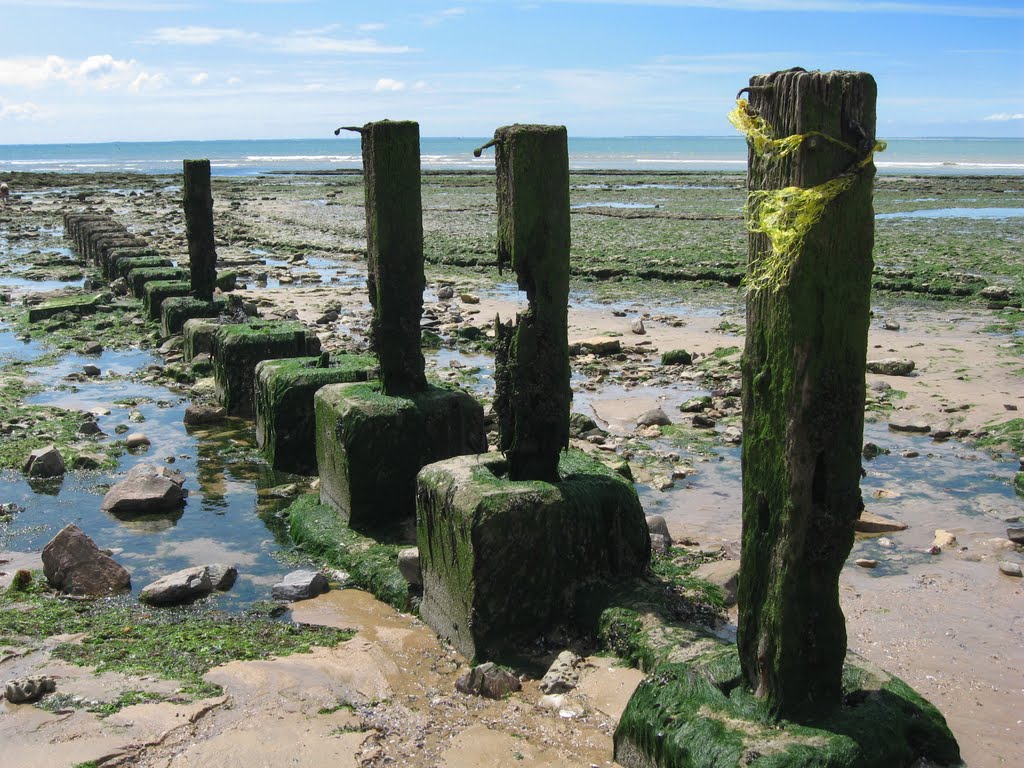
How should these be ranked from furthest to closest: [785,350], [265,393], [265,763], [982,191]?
[982,191] → [265,393] → [265,763] → [785,350]

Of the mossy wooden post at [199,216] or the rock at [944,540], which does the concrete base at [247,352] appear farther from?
the rock at [944,540]

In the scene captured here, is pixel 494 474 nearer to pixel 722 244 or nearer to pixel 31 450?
pixel 31 450

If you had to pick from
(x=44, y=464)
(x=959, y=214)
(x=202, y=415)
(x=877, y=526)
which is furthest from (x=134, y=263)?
(x=959, y=214)

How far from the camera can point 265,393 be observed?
9.48 meters

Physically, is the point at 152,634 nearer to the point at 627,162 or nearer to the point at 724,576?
the point at 724,576

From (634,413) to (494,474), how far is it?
15.8ft

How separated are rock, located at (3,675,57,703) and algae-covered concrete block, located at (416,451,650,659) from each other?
2.10 metres

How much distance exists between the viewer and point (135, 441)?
33.4 feet

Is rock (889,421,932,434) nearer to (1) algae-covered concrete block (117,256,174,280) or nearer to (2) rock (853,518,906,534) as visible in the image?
(2) rock (853,518,906,534)

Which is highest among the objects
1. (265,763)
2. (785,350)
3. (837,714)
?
(785,350)

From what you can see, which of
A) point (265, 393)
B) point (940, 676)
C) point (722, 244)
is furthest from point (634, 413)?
point (722, 244)

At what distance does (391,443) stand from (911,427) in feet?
17.2

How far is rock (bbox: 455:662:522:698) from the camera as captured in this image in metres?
5.25

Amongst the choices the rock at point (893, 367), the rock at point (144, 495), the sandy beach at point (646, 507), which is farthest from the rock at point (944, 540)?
the rock at point (144, 495)
